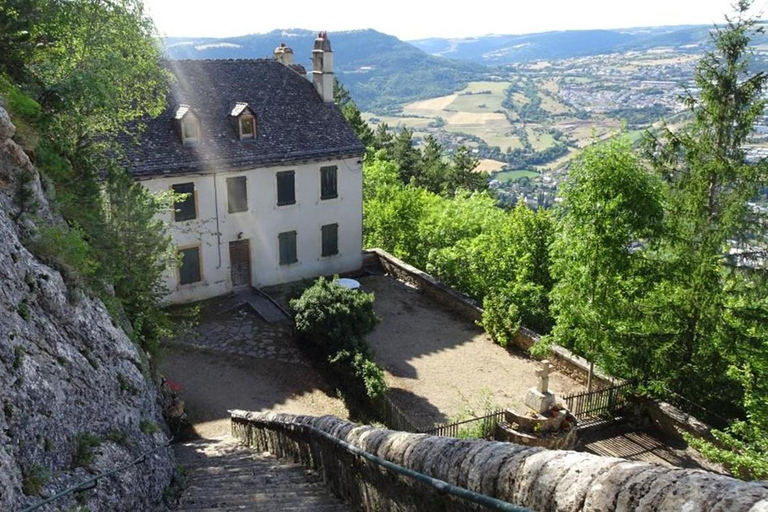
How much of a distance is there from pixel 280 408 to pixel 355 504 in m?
10.8

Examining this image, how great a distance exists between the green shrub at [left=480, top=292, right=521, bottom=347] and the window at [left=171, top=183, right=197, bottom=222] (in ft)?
37.5

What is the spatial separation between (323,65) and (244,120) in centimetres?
457

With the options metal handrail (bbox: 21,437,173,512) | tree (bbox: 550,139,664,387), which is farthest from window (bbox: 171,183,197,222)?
metal handrail (bbox: 21,437,173,512)

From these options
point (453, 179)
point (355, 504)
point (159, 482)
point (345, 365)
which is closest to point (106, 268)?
point (159, 482)

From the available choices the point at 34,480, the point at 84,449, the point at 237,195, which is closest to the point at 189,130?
the point at 237,195

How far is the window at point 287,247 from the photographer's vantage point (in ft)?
87.5

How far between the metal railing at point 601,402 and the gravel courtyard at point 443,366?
113 centimetres

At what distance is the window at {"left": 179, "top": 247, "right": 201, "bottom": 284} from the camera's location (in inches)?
966

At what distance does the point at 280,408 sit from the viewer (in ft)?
59.7

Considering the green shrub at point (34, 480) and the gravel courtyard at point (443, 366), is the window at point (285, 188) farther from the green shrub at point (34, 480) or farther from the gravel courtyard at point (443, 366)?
the green shrub at point (34, 480)

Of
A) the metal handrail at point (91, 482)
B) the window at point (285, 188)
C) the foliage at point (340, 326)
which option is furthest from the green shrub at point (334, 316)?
the metal handrail at point (91, 482)

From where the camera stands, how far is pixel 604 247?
1627cm

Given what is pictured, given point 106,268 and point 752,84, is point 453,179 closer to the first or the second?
point 752,84

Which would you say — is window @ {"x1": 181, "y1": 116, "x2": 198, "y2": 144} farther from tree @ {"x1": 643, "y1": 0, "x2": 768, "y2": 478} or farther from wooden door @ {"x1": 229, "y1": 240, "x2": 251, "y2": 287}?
tree @ {"x1": 643, "y1": 0, "x2": 768, "y2": 478}
